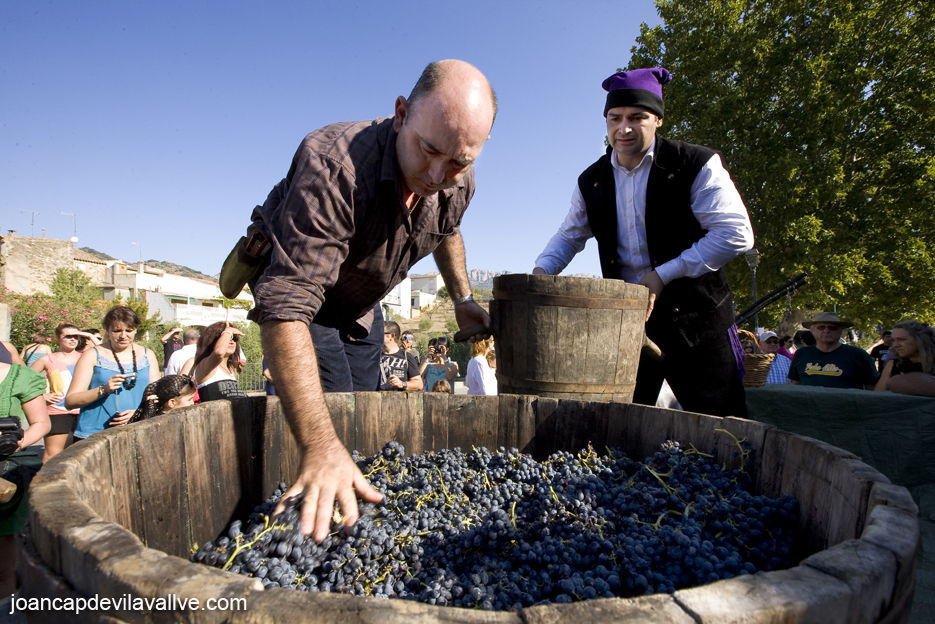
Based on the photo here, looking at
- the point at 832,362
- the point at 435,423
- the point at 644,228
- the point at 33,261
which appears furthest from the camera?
the point at 33,261

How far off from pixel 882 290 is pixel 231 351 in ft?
65.9

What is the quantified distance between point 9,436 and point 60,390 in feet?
11.3

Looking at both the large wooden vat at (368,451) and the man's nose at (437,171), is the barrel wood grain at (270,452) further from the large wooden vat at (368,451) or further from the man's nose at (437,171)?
the man's nose at (437,171)

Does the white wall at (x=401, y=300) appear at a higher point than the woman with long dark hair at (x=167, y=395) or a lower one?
higher

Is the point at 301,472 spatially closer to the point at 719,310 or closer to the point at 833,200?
the point at 719,310

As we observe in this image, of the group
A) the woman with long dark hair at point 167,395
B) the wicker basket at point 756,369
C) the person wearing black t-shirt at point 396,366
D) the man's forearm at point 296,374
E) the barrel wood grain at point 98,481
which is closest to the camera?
the barrel wood grain at point 98,481

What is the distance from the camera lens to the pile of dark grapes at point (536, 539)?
126 cm

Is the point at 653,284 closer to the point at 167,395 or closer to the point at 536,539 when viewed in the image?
the point at 536,539

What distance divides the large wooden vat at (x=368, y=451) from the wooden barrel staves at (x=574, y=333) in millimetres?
207

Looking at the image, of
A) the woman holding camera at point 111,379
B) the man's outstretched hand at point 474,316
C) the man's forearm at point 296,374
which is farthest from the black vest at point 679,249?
the woman holding camera at point 111,379

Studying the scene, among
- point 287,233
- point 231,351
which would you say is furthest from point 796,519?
point 231,351

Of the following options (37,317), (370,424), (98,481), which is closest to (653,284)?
(370,424)

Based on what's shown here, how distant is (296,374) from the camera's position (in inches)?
59.2

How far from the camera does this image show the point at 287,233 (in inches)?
64.9
